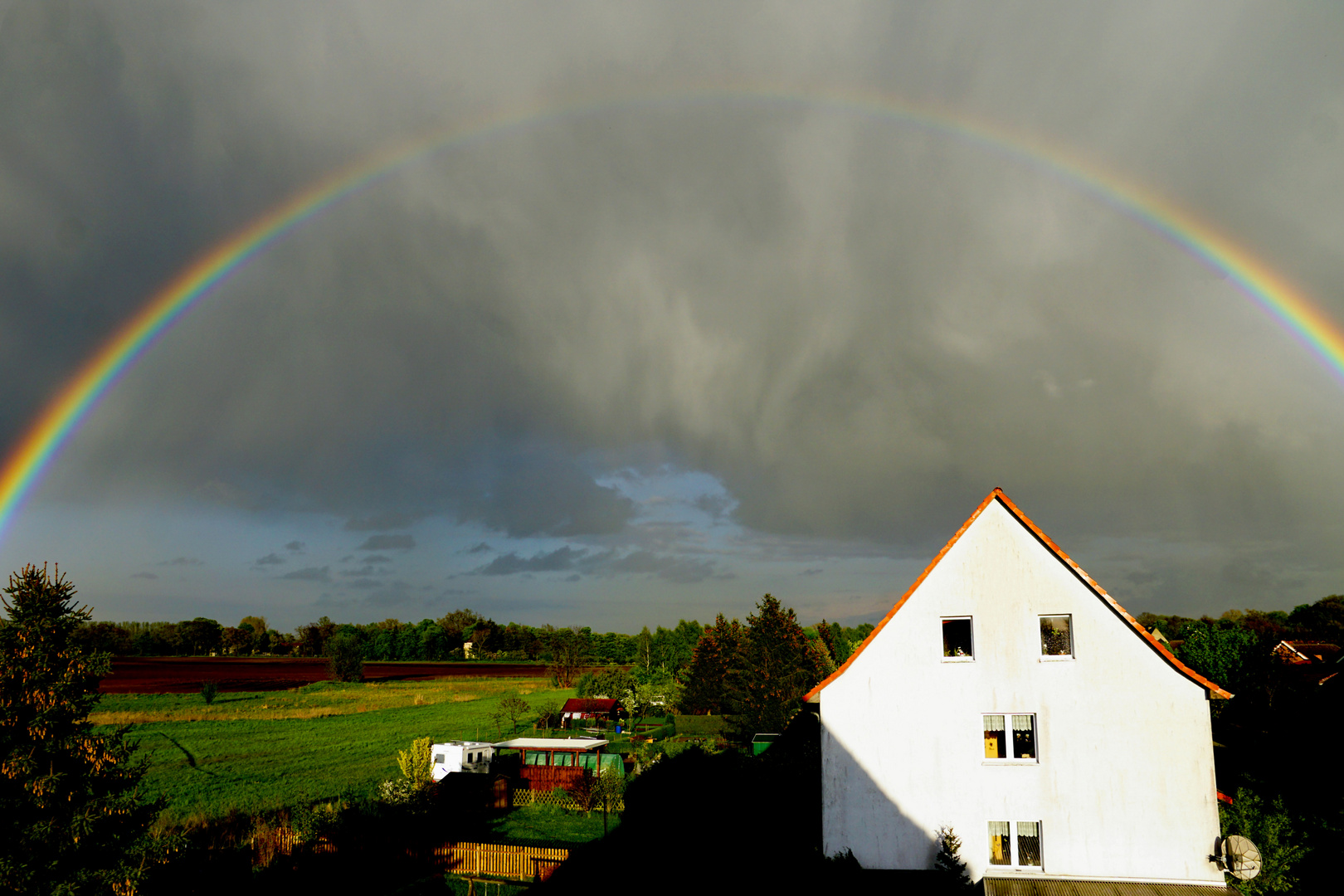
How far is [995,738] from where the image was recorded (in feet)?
67.7

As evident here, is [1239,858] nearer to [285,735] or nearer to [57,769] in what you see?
[57,769]

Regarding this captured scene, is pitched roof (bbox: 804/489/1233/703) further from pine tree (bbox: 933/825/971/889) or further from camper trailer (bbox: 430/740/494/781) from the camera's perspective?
camper trailer (bbox: 430/740/494/781)

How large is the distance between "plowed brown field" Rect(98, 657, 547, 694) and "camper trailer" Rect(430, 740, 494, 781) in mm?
46418

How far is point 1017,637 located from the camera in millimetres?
20750

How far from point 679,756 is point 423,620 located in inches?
6057

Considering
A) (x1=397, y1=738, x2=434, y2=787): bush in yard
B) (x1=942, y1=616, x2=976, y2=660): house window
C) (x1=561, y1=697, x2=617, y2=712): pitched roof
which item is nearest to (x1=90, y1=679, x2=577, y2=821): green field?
(x1=397, y1=738, x2=434, y2=787): bush in yard

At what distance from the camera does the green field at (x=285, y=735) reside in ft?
109

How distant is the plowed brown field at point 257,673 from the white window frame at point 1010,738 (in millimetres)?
70292

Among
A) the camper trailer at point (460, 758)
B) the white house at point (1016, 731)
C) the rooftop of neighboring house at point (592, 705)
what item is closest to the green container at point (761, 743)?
the camper trailer at point (460, 758)

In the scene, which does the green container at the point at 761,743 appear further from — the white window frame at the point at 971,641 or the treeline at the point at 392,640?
the treeline at the point at 392,640

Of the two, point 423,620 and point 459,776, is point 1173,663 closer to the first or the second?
point 459,776

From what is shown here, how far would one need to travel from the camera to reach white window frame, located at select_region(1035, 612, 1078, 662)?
20.4 m

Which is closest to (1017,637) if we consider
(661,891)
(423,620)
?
(661,891)

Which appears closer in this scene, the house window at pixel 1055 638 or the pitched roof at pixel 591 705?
the house window at pixel 1055 638
